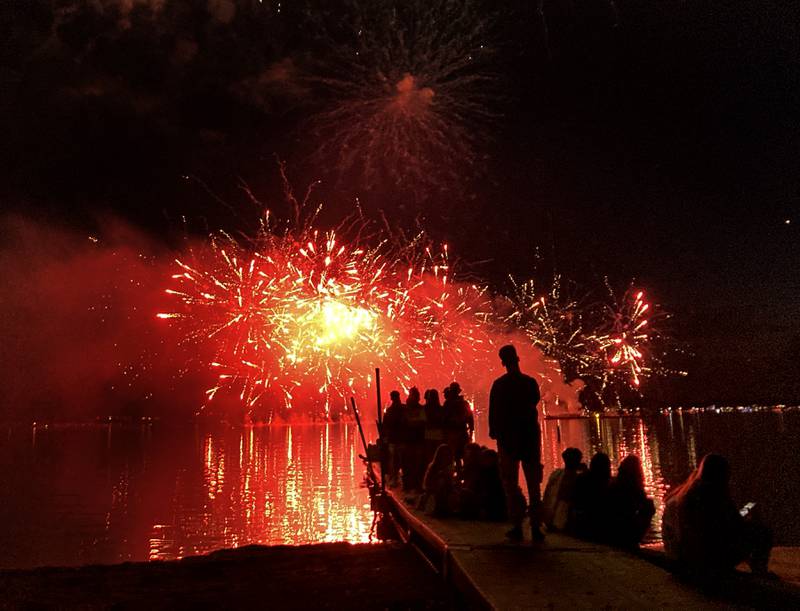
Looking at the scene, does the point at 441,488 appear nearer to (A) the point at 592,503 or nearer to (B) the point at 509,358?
(A) the point at 592,503

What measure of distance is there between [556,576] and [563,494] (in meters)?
2.35

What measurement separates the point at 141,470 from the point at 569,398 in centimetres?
Answer: 13238

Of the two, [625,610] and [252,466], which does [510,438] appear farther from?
[252,466]

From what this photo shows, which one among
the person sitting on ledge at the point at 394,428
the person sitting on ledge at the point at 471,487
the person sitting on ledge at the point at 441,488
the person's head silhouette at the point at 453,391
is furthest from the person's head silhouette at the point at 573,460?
the person sitting on ledge at the point at 394,428

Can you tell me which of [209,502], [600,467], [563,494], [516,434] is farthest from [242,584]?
[209,502]

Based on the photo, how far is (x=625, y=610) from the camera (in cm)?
483

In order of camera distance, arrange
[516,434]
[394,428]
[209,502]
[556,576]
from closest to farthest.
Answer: [556,576]
[516,434]
[394,428]
[209,502]

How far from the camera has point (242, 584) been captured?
25.6ft

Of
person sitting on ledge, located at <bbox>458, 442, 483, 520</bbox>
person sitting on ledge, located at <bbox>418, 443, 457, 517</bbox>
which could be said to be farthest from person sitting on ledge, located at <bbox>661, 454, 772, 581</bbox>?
person sitting on ledge, located at <bbox>418, 443, 457, 517</bbox>

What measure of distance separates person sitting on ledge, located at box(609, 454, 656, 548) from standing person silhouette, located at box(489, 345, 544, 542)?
73 centimetres

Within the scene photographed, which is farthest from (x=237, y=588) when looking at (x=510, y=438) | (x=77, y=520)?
(x=77, y=520)

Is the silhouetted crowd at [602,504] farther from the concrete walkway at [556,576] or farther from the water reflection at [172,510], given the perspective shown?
the water reflection at [172,510]

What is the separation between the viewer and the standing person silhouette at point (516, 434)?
7.25 metres

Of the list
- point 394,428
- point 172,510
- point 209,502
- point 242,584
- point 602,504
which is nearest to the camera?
point 602,504
